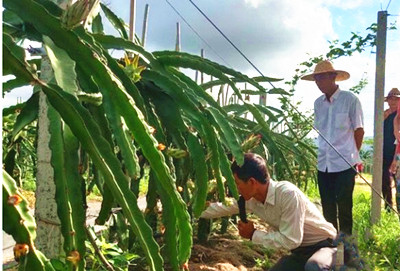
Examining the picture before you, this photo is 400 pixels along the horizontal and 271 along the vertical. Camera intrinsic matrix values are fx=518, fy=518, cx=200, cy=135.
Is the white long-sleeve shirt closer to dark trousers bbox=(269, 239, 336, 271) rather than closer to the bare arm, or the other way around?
dark trousers bbox=(269, 239, 336, 271)

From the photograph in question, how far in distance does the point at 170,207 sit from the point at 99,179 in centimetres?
31

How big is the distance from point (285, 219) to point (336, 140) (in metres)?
1.30

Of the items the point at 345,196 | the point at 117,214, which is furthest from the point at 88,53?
the point at 345,196

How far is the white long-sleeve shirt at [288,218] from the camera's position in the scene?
2.18 m

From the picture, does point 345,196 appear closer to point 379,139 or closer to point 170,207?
point 379,139

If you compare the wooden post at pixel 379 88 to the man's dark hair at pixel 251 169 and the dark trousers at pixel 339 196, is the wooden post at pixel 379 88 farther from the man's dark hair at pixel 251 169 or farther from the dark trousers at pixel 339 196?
the man's dark hair at pixel 251 169

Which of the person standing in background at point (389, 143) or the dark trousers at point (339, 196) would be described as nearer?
the dark trousers at point (339, 196)

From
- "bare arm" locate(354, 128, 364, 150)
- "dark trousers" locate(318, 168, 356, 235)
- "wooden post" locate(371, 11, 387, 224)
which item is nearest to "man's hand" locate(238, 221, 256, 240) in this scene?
"dark trousers" locate(318, 168, 356, 235)

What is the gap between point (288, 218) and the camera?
2.20 meters

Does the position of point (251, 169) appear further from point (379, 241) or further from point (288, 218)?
point (379, 241)

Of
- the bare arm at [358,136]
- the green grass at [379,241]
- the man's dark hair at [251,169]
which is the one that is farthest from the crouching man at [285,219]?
the bare arm at [358,136]

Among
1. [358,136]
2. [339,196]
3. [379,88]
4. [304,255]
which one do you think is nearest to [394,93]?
[379,88]

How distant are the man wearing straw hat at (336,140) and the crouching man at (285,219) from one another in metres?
0.88

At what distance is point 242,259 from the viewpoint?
2990 millimetres
